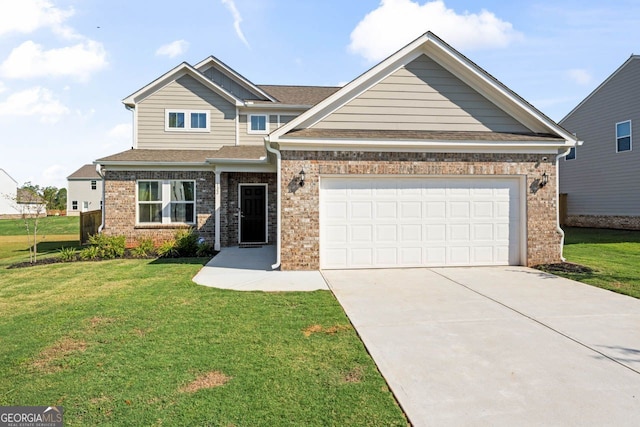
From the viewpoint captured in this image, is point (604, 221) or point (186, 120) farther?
point (604, 221)

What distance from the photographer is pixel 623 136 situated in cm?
1862

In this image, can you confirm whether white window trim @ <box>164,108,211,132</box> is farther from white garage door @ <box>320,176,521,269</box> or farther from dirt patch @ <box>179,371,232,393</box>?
dirt patch @ <box>179,371,232,393</box>

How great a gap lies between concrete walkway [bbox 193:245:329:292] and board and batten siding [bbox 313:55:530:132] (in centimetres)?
396

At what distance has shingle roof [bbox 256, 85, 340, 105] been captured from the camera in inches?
655

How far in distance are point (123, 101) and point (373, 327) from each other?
1442 centimetres

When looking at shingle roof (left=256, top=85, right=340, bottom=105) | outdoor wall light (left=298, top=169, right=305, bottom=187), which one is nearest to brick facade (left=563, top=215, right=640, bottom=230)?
shingle roof (left=256, top=85, right=340, bottom=105)

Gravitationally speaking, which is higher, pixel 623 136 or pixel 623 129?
pixel 623 129

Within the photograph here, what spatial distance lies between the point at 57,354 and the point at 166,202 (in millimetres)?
10000

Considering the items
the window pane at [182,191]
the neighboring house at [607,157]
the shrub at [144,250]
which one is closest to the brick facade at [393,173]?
the shrub at [144,250]

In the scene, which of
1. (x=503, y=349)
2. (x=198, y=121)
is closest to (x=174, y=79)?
(x=198, y=121)

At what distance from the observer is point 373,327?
5.05m

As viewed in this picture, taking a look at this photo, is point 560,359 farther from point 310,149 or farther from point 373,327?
point 310,149

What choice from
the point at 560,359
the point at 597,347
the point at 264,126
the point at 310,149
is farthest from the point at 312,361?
the point at 264,126

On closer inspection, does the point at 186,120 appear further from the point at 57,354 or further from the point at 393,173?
the point at 57,354
